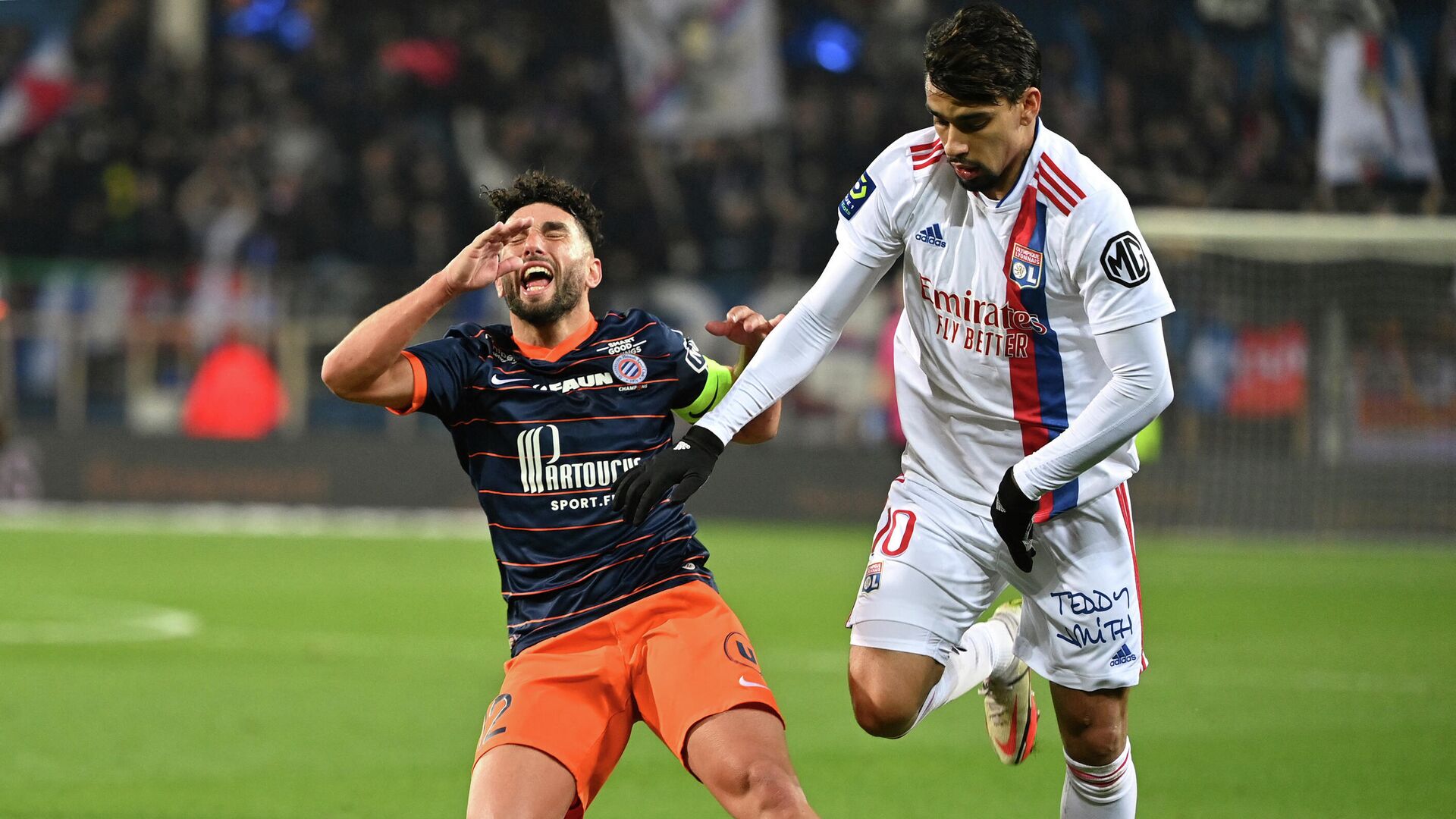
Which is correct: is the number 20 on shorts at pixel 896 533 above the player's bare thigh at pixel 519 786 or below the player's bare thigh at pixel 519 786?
above

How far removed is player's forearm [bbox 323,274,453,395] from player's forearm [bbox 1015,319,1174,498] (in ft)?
5.16

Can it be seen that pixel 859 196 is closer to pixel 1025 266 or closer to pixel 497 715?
pixel 1025 266

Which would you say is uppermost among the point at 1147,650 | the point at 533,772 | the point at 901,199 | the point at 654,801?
the point at 901,199

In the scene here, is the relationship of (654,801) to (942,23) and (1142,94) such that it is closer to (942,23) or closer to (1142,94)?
(942,23)

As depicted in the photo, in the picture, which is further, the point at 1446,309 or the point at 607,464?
the point at 1446,309

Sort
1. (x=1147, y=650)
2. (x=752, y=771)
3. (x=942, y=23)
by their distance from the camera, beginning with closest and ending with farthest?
(x=752, y=771) → (x=942, y=23) → (x=1147, y=650)

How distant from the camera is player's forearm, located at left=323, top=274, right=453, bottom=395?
445 centimetres

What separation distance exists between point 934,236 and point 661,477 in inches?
40.2

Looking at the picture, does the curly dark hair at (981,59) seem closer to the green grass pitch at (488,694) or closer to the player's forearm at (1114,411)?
the player's forearm at (1114,411)

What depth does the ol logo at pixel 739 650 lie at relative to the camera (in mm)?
4504

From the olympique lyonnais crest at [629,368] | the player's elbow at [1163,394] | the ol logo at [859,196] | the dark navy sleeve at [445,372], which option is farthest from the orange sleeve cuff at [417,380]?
the player's elbow at [1163,394]

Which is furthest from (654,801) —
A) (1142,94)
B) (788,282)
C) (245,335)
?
(1142,94)

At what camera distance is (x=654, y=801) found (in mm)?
6367

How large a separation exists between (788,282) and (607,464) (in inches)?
461
